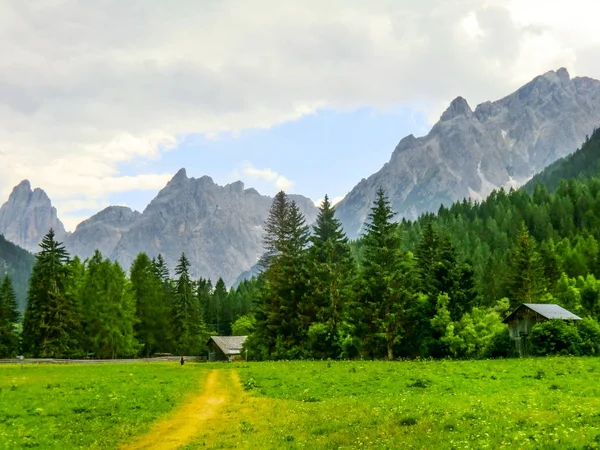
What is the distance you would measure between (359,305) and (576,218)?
138 m

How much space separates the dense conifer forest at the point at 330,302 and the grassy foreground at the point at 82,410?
28.0 m

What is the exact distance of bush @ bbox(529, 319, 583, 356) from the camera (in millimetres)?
51275

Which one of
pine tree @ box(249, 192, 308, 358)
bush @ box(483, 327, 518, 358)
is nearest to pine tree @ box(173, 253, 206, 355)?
pine tree @ box(249, 192, 308, 358)

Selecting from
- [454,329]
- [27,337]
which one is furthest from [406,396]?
[27,337]

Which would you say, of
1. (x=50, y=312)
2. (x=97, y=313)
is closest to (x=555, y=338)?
(x=97, y=313)

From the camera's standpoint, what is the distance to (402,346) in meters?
62.5

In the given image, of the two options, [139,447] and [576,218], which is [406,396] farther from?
[576,218]

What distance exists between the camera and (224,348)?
3799 inches

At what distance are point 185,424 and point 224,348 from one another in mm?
75522

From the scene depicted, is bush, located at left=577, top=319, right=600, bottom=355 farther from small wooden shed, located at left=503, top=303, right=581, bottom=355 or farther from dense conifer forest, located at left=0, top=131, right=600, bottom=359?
small wooden shed, located at left=503, top=303, right=581, bottom=355

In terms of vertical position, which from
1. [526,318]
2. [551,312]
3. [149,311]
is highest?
[149,311]

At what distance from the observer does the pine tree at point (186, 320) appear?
107 meters

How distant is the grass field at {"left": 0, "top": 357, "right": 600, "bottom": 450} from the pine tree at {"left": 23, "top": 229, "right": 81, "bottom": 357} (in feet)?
159

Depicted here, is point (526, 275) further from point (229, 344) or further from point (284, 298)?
point (229, 344)
